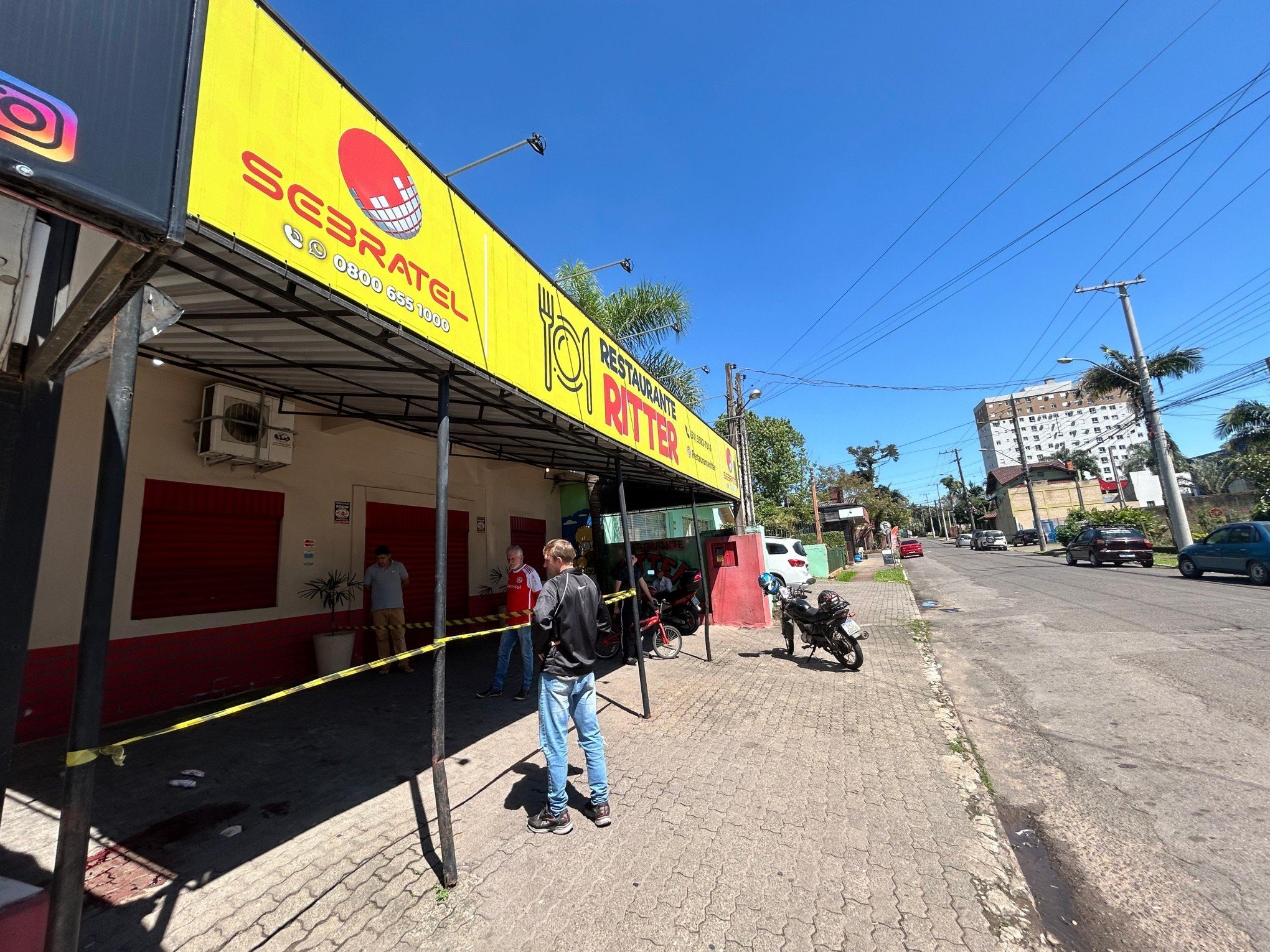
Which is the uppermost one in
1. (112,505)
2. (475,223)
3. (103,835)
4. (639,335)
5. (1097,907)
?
(639,335)

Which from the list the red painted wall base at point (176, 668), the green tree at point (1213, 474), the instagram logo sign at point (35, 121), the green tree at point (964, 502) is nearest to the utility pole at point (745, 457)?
the red painted wall base at point (176, 668)

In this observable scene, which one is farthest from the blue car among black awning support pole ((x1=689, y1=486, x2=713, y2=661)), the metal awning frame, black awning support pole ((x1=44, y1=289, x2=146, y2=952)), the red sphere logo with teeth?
black awning support pole ((x1=44, y1=289, x2=146, y2=952))

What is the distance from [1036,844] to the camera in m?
Answer: 3.25

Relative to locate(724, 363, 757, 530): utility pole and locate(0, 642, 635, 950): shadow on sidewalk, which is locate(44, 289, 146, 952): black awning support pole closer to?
locate(0, 642, 635, 950): shadow on sidewalk

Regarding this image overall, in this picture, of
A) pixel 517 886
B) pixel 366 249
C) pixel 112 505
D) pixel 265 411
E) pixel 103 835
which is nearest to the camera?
pixel 112 505

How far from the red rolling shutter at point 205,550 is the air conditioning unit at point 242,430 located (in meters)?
0.43

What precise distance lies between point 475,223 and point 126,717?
18.5ft

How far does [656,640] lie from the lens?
8.61m

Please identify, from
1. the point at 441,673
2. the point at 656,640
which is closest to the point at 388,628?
the point at 656,640

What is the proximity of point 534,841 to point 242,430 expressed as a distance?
5.18 m

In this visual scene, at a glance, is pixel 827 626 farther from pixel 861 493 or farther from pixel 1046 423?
pixel 1046 423

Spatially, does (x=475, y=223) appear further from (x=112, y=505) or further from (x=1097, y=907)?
(x=1097, y=907)

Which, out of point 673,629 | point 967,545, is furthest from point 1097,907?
point 967,545

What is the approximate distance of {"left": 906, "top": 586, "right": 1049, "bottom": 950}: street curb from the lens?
2.48 meters
